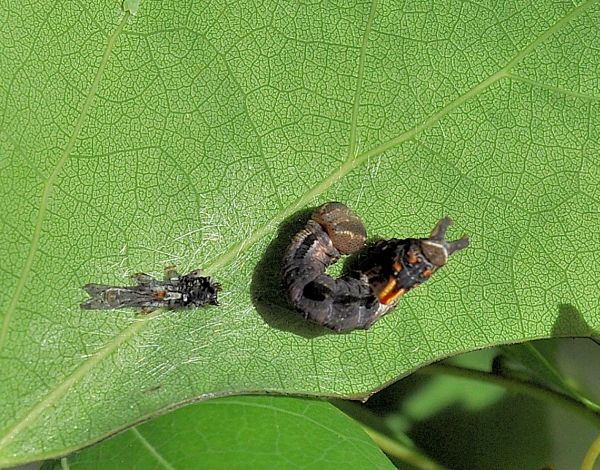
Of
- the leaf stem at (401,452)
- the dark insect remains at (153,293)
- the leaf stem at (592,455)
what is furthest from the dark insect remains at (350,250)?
the leaf stem at (592,455)

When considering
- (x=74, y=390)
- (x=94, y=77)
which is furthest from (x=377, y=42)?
(x=74, y=390)

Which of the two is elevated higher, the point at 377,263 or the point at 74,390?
the point at 74,390

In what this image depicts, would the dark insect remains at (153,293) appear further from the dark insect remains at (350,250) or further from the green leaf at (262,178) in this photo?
the dark insect remains at (350,250)

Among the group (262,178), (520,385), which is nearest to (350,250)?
(262,178)

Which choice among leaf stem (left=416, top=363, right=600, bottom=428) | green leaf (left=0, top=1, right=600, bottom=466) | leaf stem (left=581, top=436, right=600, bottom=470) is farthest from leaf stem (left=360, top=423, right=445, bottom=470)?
green leaf (left=0, top=1, right=600, bottom=466)

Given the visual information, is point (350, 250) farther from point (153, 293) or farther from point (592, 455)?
point (592, 455)

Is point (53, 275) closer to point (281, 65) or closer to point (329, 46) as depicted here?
point (281, 65)
